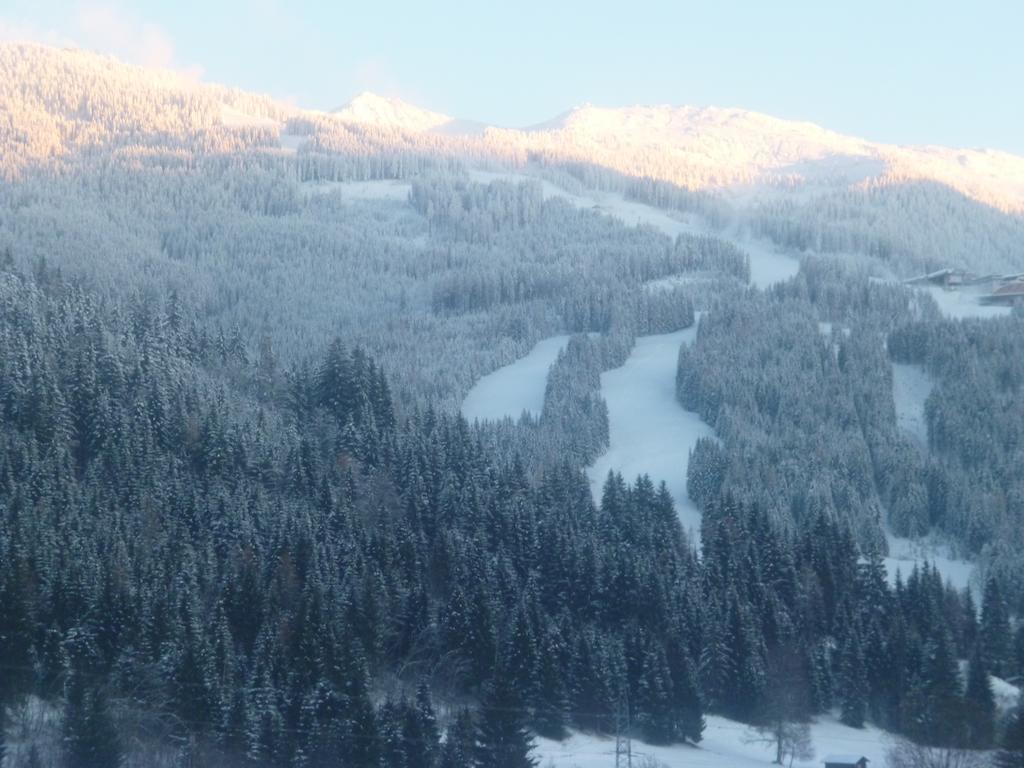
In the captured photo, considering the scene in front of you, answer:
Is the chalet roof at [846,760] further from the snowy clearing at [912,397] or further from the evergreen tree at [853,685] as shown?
the snowy clearing at [912,397]

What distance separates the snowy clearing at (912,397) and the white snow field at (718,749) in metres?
57.2

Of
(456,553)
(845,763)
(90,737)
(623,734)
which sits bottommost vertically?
(623,734)

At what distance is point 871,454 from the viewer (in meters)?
117

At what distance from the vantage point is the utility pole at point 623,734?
55.6m

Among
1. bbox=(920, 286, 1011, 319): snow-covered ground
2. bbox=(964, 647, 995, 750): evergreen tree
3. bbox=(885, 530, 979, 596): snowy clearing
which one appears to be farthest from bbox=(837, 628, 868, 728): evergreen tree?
bbox=(920, 286, 1011, 319): snow-covered ground

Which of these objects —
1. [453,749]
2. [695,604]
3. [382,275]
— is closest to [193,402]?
[695,604]

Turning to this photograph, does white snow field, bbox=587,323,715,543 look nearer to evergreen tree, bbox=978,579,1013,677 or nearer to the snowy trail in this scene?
the snowy trail

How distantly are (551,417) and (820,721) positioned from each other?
6301cm

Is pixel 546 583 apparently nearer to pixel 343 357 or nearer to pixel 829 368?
pixel 343 357

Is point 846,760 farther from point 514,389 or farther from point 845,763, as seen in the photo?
point 514,389

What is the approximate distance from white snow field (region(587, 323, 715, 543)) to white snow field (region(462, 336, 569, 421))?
7.36 metres

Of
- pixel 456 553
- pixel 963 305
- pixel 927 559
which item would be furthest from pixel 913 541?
pixel 963 305

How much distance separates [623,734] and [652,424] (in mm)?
72621

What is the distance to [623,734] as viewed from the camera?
6238 cm
